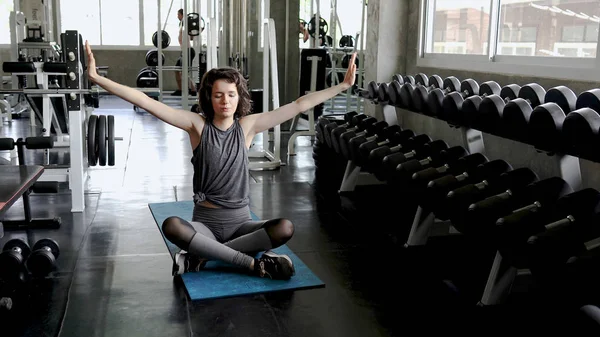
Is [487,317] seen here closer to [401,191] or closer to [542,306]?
[542,306]

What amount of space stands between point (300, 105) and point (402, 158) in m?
0.72

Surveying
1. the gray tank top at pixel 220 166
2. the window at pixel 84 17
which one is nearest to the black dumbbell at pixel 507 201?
the gray tank top at pixel 220 166

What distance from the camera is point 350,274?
2457 mm

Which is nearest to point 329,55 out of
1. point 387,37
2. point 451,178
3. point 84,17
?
point 387,37

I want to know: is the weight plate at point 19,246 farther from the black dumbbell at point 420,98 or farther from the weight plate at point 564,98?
the weight plate at point 564,98

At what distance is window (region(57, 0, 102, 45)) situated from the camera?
10.9 meters

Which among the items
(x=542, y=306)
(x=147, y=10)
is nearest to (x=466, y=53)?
(x=542, y=306)

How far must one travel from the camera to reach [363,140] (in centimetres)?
339

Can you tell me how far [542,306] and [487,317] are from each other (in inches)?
9.8

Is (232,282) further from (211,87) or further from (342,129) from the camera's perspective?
(342,129)

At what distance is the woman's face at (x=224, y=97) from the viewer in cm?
227

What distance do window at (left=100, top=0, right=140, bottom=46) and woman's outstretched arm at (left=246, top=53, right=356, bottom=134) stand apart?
9.35 meters

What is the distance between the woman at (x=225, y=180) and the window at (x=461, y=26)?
153cm

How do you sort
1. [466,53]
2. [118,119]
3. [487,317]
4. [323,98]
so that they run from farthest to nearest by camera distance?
1. [118,119]
2. [466,53]
3. [323,98]
4. [487,317]
